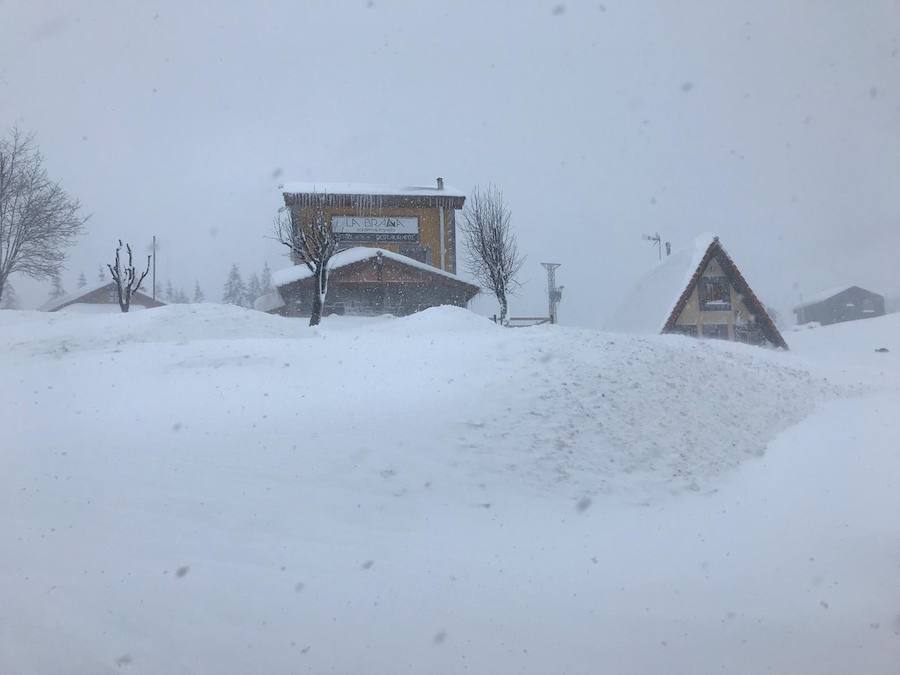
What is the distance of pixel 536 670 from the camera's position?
4.23 metres

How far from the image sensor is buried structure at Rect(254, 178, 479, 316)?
87.1 feet

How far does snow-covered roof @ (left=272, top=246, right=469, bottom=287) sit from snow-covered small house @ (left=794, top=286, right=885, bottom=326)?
25435 mm

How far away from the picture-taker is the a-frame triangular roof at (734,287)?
23.7 m

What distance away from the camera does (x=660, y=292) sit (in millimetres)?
25266

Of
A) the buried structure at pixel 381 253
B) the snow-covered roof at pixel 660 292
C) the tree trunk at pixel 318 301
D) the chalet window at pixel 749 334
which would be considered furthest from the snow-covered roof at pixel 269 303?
the chalet window at pixel 749 334

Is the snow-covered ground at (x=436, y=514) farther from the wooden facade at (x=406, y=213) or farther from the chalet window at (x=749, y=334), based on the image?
the wooden facade at (x=406, y=213)

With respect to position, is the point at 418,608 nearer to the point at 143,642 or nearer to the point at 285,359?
the point at 143,642

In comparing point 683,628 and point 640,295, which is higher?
point 640,295

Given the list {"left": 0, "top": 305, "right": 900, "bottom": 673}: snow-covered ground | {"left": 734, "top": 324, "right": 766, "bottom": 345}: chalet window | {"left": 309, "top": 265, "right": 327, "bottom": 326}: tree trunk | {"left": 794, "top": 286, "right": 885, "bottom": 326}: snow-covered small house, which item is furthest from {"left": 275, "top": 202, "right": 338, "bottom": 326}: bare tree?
{"left": 794, "top": 286, "right": 885, "bottom": 326}: snow-covered small house

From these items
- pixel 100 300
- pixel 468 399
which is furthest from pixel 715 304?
pixel 100 300

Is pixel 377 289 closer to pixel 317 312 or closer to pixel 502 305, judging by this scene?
pixel 502 305

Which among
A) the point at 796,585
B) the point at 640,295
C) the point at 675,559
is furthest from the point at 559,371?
the point at 640,295

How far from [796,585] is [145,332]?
13.4 metres

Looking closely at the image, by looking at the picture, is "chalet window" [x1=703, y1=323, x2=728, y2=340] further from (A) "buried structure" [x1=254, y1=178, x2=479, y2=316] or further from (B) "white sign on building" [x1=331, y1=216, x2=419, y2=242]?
(B) "white sign on building" [x1=331, y1=216, x2=419, y2=242]
